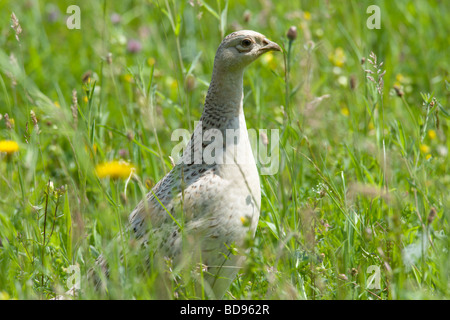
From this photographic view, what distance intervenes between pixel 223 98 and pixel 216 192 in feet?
1.93

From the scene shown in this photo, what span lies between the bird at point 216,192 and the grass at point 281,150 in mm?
155

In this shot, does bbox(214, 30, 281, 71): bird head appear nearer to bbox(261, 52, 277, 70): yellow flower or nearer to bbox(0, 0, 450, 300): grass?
bbox(0, 0, 450, 300): grass

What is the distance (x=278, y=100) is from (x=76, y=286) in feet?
11.4

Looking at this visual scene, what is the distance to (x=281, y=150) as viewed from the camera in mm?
3652

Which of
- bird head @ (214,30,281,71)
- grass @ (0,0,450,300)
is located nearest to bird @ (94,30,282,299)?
bird head @ (214,30,281,71)

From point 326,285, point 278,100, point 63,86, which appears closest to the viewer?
point 326,285

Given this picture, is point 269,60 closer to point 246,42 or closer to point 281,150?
point 246,42

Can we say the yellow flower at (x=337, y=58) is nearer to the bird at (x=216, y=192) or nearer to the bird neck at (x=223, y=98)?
the bird at (x=216, y=192)

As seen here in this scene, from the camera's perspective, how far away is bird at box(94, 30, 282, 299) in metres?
3.43

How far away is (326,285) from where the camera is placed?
3.40 metres
